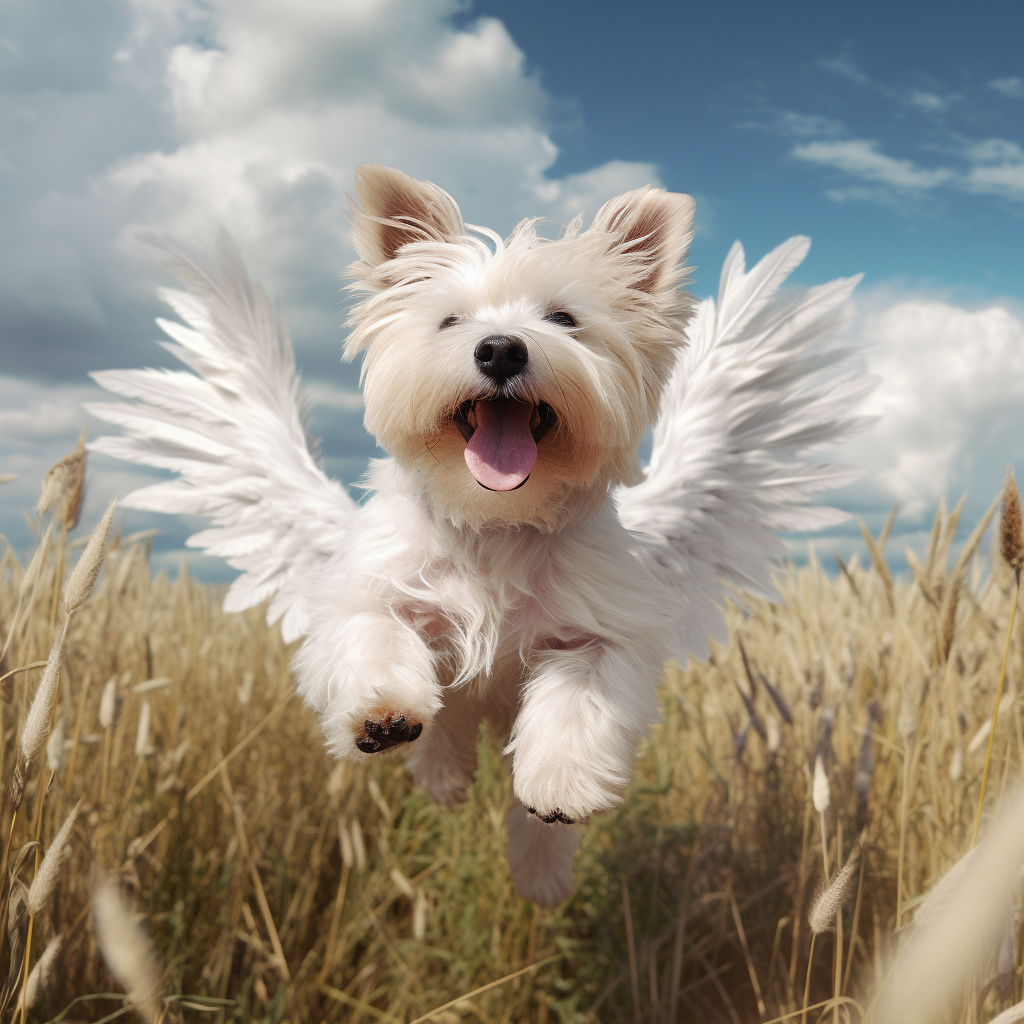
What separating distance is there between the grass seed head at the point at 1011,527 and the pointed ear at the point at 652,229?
105cm

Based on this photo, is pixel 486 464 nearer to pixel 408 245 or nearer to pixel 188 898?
pixel 408 245

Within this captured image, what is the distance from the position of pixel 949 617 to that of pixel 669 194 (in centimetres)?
147

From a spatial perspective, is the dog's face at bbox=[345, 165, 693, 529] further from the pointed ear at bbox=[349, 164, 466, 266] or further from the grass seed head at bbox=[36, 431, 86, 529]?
the grass seed head at bbox=[36, 431, 86, 529]

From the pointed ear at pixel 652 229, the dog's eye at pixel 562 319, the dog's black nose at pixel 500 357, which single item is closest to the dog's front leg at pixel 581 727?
the dog's black nose at pixel 500 357

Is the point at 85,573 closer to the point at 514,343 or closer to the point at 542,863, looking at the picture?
the point at 514,343

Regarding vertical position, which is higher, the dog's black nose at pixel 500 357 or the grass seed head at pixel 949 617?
the dog's black nose at pixel 500 357

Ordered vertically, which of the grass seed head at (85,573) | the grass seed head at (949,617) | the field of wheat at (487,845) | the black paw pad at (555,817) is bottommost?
the field of wheat at (487,845)

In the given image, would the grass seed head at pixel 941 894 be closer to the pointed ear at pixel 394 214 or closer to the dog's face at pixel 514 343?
A: the dog's face at pixel 514 343

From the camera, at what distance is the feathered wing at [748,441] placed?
328cm

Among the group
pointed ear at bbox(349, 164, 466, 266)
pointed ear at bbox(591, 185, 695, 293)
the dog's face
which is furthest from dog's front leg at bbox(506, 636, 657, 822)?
pointed ear at bbox(349, 164, 466, 266)

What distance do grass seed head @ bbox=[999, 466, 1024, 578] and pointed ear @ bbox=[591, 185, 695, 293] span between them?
105 cm

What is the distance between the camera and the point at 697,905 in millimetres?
3457

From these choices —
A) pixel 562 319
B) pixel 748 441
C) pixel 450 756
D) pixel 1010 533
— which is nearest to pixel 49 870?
pixel 450 756

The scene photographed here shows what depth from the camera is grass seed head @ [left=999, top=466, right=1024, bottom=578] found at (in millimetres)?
1738
